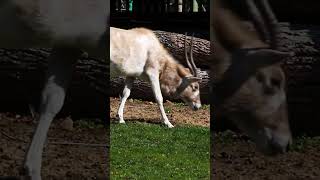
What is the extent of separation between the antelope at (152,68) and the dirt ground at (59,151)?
2.29 ft

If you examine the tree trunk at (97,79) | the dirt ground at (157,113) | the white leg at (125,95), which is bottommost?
the dirt ground at (157,113)

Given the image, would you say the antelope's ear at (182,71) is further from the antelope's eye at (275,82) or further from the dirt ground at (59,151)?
the antelope's eye at (275,82)

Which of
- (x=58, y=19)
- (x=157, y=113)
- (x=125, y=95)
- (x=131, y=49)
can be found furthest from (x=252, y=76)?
(x=157, y=113)

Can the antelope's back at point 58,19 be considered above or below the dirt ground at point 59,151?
above

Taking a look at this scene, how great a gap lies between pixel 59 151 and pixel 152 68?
4.80 feet

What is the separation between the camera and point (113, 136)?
15.9ft

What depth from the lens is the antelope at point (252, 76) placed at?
3.36 meters

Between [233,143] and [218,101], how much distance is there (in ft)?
0.87

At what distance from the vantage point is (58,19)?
3.40m

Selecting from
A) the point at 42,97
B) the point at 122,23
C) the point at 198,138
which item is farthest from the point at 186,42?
the point at 42,97

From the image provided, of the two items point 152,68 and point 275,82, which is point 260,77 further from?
point 152,68

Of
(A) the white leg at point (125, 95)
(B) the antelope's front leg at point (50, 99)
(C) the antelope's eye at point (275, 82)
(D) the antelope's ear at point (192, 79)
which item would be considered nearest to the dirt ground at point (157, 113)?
(A) the white leg at point (125, 95)

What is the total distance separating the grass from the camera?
14.9 ft


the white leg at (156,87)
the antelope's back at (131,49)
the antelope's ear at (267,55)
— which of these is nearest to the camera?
the antelope's ear at (267,55)
